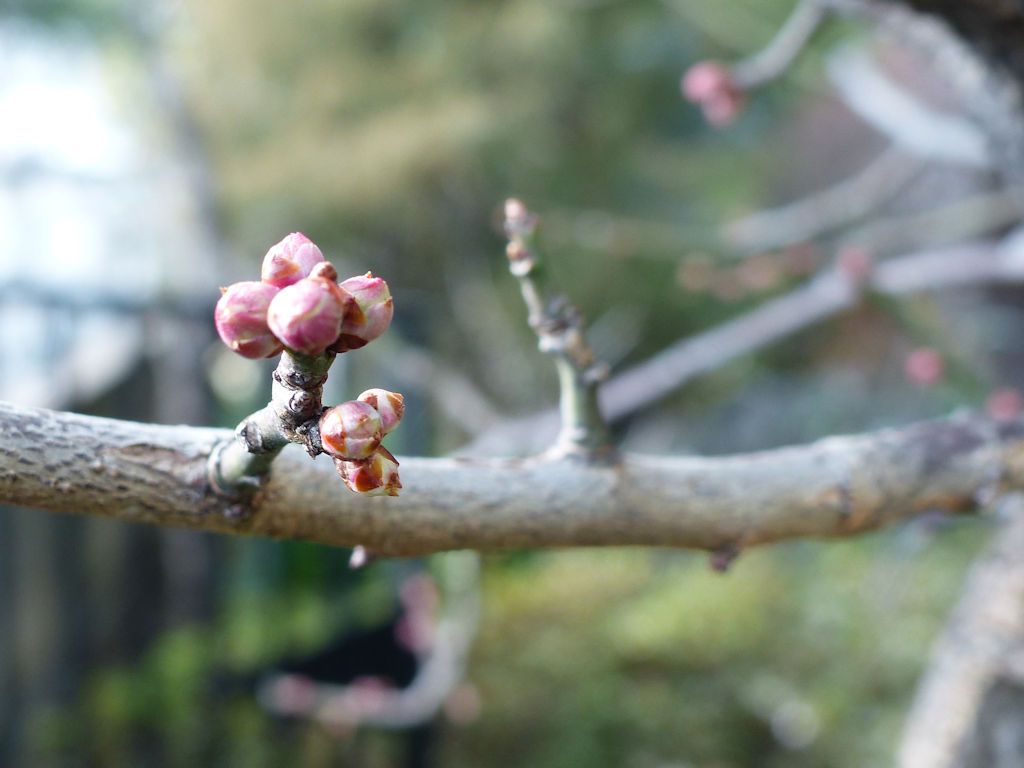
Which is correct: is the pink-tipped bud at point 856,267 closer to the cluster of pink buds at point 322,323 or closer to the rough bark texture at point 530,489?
the rough bark texture at point 530,489

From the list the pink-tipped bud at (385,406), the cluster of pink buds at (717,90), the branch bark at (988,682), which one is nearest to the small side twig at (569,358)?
the pink-tipped bud at (385,406)

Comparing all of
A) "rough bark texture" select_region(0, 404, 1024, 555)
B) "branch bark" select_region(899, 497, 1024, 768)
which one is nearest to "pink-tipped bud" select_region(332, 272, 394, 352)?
"rough bark texture" select_region(0, 404, 1024, 555)

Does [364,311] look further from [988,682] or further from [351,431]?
[988,682]

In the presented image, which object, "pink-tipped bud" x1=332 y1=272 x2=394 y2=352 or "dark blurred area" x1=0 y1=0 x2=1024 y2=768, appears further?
"dark blurred area" x1=0 y1=0 x2=1024 y2=768

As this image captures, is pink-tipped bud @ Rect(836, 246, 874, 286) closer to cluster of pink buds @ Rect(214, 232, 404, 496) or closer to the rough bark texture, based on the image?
the rough bark texture

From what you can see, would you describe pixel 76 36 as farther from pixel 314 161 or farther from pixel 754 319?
pixel 754 319

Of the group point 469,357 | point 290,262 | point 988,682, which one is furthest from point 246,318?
point 469,357

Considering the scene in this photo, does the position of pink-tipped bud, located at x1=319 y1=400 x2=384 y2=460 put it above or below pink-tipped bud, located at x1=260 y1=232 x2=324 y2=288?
below
